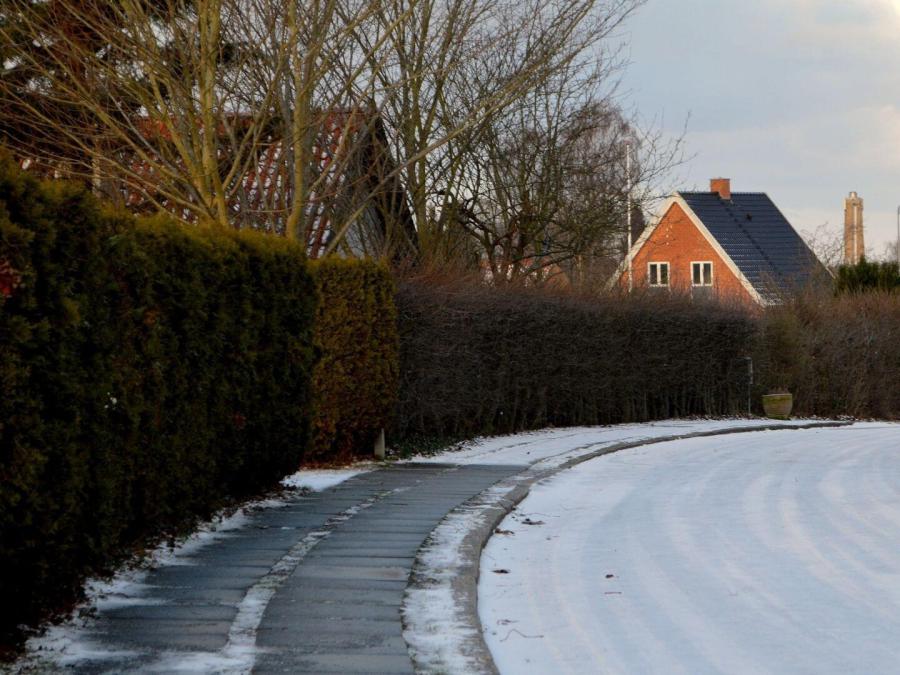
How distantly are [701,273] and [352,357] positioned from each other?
138 feet

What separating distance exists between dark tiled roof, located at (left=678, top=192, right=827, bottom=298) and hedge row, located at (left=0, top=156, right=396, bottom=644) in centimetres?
4264

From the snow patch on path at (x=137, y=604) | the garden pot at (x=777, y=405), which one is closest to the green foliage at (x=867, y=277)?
the garden pot at (x=777, y=405)

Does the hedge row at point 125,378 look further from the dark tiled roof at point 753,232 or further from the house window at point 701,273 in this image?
the house window at point 701,273

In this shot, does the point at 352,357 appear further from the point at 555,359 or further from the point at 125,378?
the point at 555,359

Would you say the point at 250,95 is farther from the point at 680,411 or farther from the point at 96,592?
the point at 680,411

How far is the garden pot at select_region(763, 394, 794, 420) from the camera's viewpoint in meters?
28.5

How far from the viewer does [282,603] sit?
675cm

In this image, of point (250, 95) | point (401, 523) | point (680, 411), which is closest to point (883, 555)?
point (401, 523)

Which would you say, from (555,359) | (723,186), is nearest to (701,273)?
(723,186)

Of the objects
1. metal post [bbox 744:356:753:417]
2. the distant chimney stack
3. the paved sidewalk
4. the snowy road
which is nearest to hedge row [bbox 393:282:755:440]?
metal post [bbox 744:356:753:417]

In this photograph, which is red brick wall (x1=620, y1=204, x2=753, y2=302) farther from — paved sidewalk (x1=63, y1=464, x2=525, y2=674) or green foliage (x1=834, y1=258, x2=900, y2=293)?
paved sidewalk (x1=63, y1=464, x2=525, y2=674)

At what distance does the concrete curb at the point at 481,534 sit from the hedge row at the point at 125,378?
1835 millimetres

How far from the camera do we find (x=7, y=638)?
580 cm

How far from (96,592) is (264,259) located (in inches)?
177
